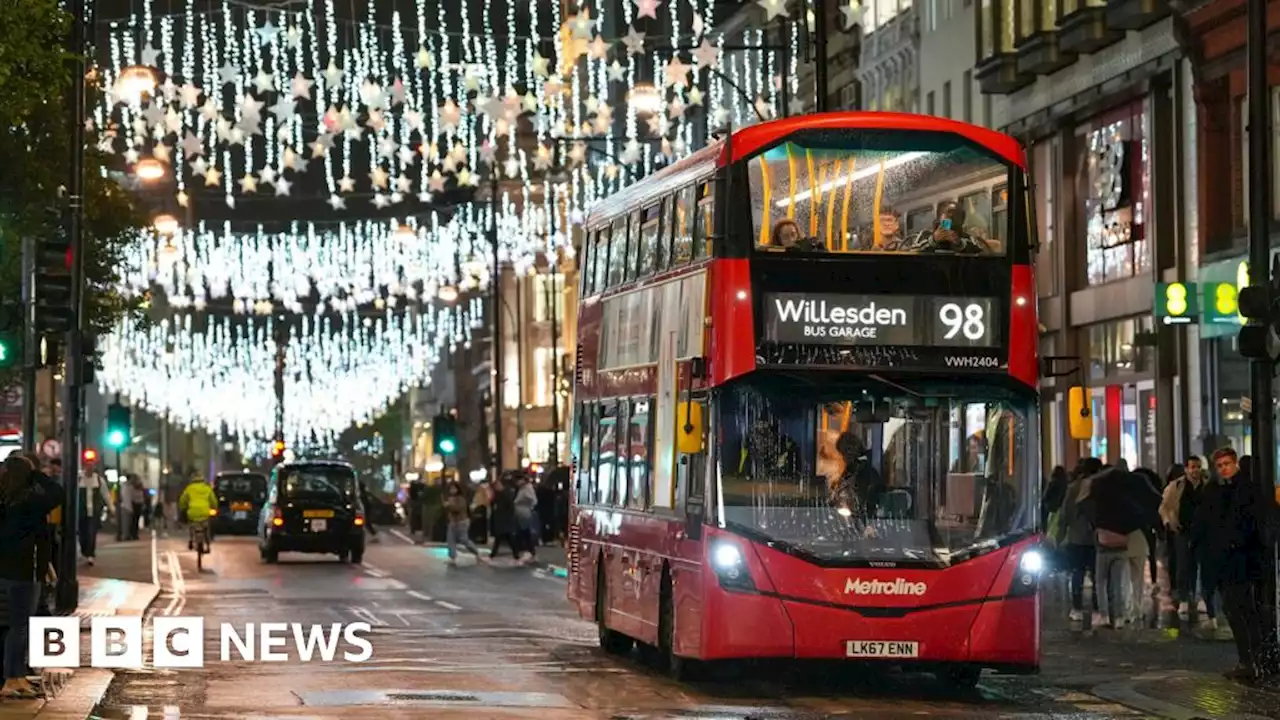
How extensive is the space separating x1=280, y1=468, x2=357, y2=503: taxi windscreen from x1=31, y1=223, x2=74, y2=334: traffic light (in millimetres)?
21944

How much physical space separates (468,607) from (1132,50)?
14309 millimetres

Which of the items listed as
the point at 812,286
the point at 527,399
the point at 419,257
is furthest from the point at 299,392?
the point at 812,286

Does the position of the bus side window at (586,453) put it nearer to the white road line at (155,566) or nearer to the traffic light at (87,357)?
the traffic light at (87,357)

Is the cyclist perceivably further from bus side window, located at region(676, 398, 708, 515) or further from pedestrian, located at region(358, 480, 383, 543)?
bus side window, located at region(676, 398, 708, 515)

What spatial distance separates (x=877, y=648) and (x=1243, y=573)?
3.27 meters

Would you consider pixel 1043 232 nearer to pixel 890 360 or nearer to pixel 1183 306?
pixel 1183 306

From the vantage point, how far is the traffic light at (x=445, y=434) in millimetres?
56750

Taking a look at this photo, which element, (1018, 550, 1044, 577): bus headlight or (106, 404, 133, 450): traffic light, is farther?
(106, 404, 133, 450): traffic light

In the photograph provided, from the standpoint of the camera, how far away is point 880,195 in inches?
790

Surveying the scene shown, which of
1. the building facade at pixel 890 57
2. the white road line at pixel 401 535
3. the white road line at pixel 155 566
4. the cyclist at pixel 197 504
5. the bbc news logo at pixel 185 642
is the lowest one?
the bbc news logo at pixel 185 642

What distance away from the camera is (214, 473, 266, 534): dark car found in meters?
70.5

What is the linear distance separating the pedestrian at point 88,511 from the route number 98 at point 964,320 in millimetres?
29544

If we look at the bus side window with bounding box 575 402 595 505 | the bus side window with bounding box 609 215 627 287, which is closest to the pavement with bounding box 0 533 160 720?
the bus side window with bounding box 575 402 595 505

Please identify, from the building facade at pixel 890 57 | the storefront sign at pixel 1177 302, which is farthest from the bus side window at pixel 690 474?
the building facade at pixel 890 57
